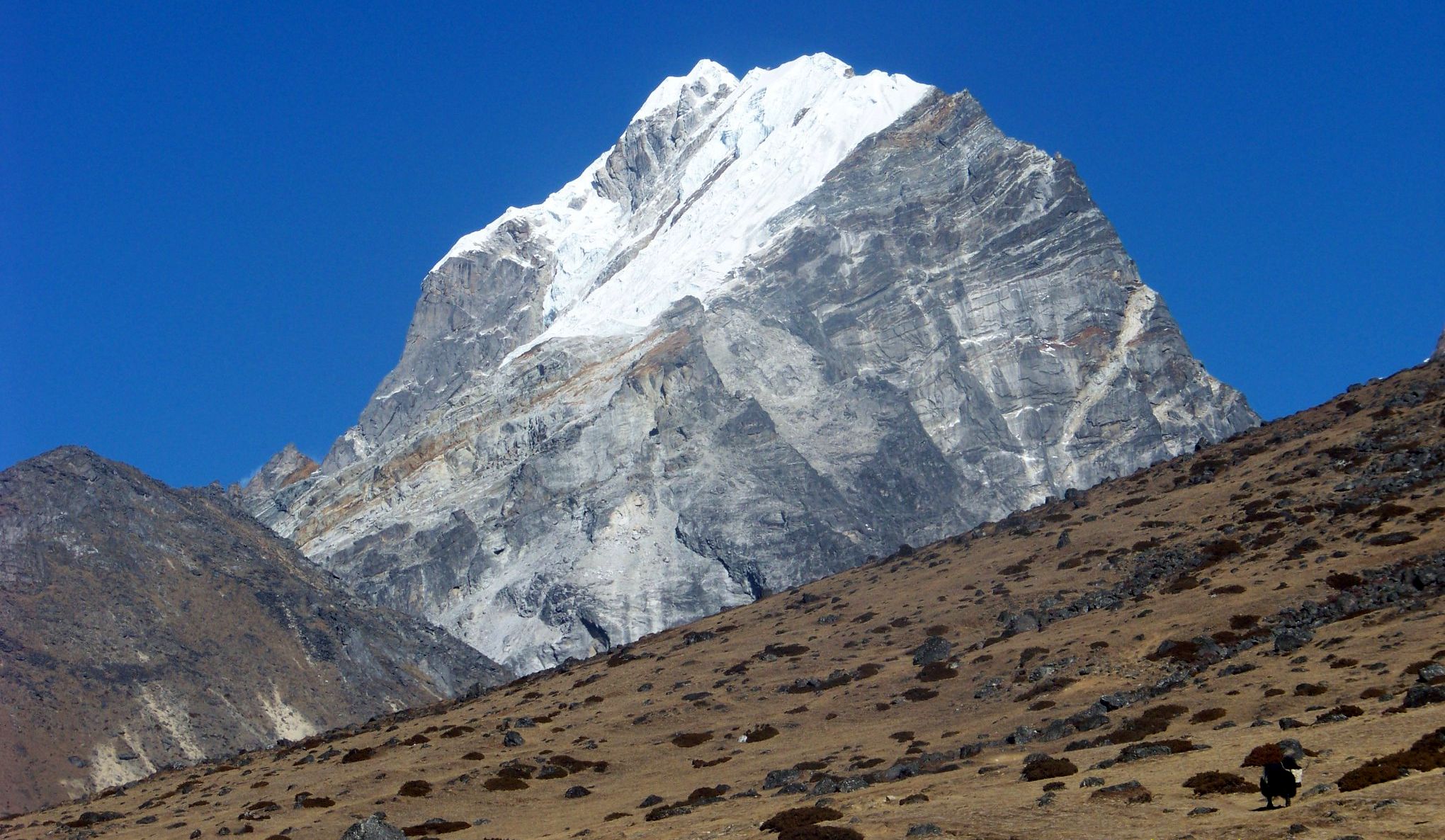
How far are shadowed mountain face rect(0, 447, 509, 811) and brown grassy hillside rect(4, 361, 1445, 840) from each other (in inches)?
1116

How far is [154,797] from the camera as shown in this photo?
88.0 metres

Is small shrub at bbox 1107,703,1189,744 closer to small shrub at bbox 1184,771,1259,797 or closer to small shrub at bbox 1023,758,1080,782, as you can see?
small shrub at bbox 1023,758,1080,782

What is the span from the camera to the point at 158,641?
150 m

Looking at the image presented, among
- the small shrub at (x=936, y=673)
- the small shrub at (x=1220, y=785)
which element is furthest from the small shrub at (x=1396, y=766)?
the small shrub at (x=936, y=673)

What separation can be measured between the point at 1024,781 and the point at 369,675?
123915mm

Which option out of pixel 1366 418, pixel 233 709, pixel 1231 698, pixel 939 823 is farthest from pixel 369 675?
pixel 939 823

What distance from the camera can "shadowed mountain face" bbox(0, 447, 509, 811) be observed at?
131875 millimetres

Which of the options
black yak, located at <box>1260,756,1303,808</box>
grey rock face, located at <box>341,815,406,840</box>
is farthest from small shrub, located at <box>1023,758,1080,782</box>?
grey rock face, located at <box>341,815,406,840</box>

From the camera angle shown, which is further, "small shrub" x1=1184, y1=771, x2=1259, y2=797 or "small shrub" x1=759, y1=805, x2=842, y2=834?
"small shrub" x1=759, y1=805, x2=842, y2=834

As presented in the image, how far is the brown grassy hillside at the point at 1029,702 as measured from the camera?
1763 inches

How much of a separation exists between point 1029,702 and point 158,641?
343ft

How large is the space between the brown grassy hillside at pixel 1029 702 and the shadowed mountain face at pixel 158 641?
28.3 metres

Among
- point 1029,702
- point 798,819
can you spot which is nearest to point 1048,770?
point 798,819

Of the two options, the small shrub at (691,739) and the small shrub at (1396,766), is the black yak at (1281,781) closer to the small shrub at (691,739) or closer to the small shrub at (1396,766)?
the small shrub at (1396,766)
